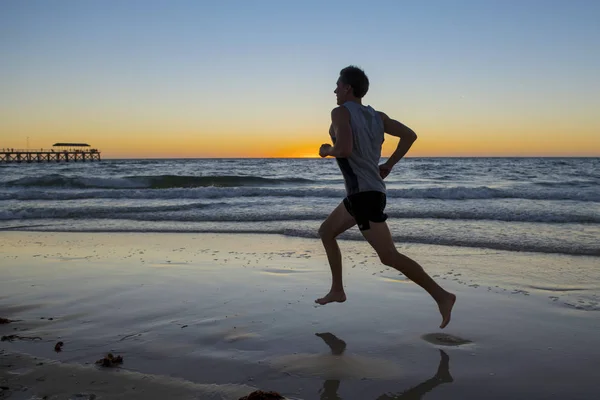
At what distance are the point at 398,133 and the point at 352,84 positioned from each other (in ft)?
1.77

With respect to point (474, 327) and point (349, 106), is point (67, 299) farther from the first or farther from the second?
point (474, 327)

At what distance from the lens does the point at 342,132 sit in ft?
11.1

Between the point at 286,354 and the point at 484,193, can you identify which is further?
the point at 484,193

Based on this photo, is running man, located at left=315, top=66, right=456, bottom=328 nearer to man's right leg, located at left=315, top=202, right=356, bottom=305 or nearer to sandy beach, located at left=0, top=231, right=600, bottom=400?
man's right leg, located at left=315, top=202, right=356, bottom=305

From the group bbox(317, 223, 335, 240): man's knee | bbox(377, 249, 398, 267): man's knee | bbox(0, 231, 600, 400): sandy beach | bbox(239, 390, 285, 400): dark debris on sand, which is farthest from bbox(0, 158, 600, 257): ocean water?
bbox(239, 390, 285, 400): dark debris on sand

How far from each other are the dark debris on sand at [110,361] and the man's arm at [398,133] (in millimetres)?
2199

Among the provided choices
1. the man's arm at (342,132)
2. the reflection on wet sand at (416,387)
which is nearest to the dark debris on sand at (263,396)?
the reflection on wet sand at (416,387)

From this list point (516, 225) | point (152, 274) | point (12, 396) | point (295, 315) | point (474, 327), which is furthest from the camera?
point (516, 225)

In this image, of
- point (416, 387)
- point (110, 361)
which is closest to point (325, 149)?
point (416, 387)

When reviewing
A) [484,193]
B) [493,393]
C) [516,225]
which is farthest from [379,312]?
[484,193]

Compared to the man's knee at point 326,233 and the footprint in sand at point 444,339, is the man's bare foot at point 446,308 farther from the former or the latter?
the man's knee at point 326,233

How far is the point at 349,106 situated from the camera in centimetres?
348

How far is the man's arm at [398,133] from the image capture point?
12.2 ft

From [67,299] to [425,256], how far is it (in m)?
4.71
